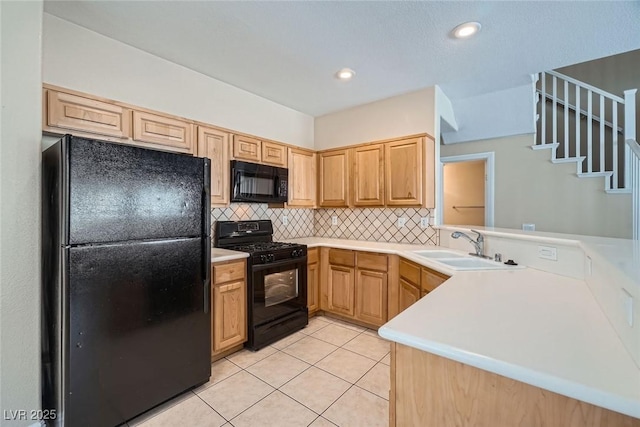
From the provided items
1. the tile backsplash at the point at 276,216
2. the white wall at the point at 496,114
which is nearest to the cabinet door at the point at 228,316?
the tile backsplash at the point at 276,216

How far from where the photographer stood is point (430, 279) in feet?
7.19

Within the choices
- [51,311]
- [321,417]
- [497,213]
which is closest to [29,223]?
[51,311]

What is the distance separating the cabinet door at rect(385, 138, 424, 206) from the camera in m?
2.95

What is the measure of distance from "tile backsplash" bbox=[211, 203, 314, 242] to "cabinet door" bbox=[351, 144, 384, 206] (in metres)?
0.86

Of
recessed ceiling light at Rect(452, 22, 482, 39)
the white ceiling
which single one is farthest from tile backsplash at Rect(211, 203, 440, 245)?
recessed ceiling light at Rect(452, 22, 482, 39)

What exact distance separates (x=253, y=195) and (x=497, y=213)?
10.9ft

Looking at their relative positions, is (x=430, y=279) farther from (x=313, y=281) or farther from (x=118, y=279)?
(x=118, y=279)

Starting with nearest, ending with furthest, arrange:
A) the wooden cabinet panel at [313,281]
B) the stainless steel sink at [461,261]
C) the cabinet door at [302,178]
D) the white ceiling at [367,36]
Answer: the white ceiling at [367,36]
the stainless steel sink at [461,261]
the wooden cabinet panel at [313,281]
the cabinet door at [302,178]

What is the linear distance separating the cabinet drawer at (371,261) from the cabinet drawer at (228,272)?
125cm

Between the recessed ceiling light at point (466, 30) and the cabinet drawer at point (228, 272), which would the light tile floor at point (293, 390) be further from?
the recessed ceiling light at point (466, 30)

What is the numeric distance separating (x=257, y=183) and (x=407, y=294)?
6.31 ft

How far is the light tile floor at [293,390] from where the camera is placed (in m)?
1.74

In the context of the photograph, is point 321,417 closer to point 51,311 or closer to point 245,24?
point 51,311

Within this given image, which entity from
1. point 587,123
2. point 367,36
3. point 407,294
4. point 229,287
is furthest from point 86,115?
point 587,123
